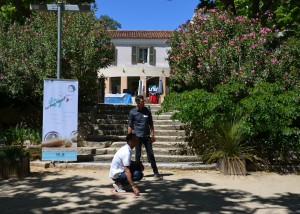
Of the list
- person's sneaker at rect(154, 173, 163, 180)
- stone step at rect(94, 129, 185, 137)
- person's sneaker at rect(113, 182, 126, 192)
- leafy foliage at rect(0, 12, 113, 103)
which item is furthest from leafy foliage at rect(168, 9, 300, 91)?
person's sneaker at rect(113, 182, 126, 192)

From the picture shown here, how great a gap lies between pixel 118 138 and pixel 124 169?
5.09m

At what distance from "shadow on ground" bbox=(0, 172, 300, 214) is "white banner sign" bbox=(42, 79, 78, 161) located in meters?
1.34

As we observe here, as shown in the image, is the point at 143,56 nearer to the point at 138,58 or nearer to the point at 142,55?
the point at 142,55

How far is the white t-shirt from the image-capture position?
7035 mm

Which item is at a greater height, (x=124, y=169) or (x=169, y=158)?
(x=124, y=169)

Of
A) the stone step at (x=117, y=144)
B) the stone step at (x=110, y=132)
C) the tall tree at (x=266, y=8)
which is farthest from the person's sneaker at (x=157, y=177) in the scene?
the tall tree at (x=266, y=8)

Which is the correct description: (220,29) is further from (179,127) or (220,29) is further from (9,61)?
(9,61)

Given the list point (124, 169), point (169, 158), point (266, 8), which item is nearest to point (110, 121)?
point (169, 158)

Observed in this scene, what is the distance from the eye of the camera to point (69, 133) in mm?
9781

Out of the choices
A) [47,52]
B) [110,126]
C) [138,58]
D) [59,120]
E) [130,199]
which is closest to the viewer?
[130,199]

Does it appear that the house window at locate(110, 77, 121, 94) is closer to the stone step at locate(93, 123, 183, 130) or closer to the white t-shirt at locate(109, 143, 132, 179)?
the stone step at locate(93, 123, 183, 130)

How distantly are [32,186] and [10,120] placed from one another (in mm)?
7215

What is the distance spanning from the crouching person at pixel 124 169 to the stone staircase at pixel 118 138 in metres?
3.40

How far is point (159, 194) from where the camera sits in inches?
286
